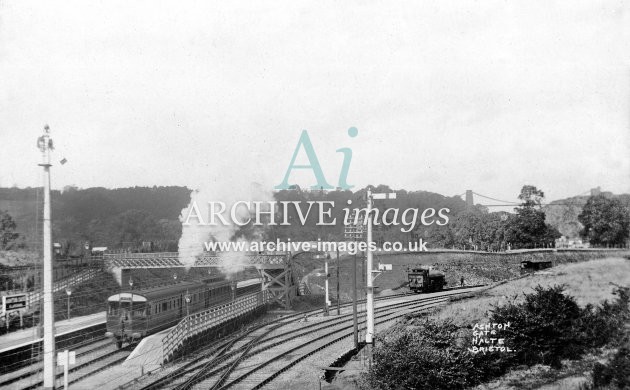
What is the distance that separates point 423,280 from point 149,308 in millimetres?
24376

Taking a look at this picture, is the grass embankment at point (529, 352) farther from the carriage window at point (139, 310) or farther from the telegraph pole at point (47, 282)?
the carriage window at point (139, 310)

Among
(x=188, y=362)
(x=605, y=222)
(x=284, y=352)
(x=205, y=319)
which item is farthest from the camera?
(x=605, y=222)

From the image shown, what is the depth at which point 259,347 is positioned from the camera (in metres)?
25.5

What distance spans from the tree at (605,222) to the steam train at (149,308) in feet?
120

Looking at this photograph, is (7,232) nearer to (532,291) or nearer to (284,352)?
(284,352)

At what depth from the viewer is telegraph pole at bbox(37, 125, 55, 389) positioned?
1548 cm

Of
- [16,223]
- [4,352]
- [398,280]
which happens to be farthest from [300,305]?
[16,223]

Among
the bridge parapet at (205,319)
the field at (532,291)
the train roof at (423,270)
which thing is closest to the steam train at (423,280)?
the train roof at (423,270)

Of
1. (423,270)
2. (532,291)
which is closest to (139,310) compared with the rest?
(532,291)

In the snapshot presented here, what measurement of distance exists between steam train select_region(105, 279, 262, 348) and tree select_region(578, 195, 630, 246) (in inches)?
1442

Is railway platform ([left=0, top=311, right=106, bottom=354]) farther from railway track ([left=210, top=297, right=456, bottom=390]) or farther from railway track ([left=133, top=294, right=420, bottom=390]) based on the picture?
railway track ([left=210, top=297, right=456, bottom=390])

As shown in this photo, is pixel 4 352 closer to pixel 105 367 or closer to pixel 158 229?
pixel 105 367

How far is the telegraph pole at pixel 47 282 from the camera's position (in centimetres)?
1548

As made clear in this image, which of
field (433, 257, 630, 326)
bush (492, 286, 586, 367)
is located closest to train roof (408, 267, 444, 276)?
field (433, 257, 630, 326)
